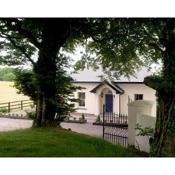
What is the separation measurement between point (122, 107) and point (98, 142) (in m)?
0.65

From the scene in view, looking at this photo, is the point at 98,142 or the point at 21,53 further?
the point at 21,53

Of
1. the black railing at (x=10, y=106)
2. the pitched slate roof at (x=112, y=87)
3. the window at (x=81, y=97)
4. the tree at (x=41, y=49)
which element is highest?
the tree at (x=41, y=49)

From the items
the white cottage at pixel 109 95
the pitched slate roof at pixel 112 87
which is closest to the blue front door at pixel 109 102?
the white cottage at pixel 109 95

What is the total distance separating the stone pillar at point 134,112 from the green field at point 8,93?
1494mm

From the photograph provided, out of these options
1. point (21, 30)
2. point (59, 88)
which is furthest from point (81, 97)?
point (21, 30)

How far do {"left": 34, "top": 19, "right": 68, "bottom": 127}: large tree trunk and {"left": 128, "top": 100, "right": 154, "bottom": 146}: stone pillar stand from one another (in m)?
1.17

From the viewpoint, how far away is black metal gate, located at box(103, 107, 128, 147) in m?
5.13

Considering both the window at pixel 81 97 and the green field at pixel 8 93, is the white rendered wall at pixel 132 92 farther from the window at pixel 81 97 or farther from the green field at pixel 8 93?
the green field at pixel 8 93

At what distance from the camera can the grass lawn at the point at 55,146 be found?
176 inches

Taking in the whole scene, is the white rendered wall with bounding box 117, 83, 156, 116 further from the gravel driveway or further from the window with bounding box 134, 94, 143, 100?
the gravel driveway

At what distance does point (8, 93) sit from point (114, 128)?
1.50 meters
